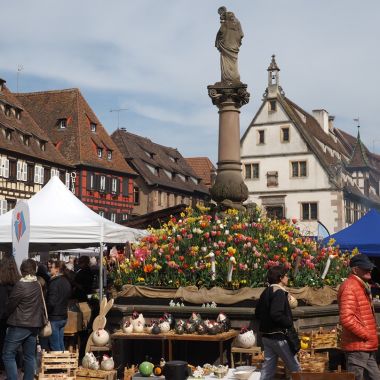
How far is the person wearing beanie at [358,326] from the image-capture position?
19.3 ft

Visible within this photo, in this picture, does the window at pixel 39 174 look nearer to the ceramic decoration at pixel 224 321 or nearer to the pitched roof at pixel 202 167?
the pitched roof at pixel 202 167

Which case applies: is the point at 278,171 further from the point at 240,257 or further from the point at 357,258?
the point at 357,258

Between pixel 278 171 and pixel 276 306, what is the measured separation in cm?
3667

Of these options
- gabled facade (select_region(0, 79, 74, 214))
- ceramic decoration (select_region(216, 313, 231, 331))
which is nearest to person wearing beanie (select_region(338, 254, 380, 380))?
ceramic decoration (select_region(216, 313, 231, 331))

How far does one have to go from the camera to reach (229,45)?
1417cm

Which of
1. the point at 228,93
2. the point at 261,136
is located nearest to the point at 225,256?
the point at 228,93

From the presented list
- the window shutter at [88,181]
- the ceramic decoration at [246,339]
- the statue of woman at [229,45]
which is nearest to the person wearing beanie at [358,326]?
the ceramic decoration at [246,339]

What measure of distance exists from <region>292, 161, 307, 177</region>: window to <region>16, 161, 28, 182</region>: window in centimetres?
1665

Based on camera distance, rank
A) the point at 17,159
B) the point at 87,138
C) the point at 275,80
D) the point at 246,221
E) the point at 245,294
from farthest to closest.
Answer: the point at 87,138 → the point at 275,80 → the point at 17,159 → the point at 246,221 → the point at 245,294

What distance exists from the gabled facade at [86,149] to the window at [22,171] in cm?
517

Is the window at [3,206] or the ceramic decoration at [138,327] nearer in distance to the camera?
the ceramic decoration at [138,327]

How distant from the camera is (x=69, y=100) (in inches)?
1988

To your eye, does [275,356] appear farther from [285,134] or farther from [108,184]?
[108,184]

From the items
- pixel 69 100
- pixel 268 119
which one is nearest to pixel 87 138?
pixel 69 100
